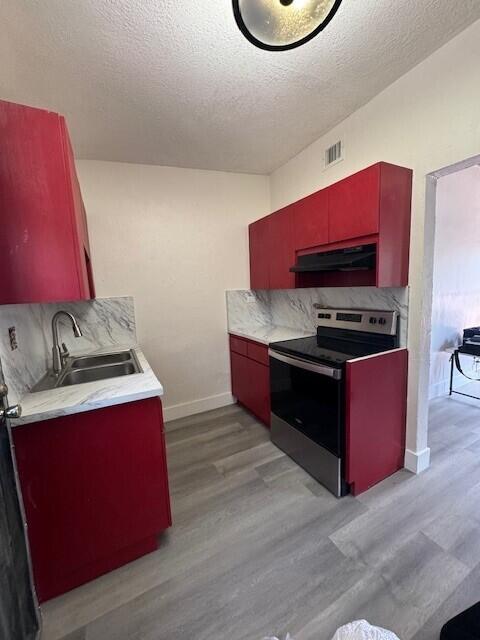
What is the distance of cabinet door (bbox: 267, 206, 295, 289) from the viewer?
2.40 meters

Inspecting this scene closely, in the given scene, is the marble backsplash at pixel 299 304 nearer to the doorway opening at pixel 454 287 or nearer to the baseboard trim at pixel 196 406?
the baseboard trim at pixel 196 406

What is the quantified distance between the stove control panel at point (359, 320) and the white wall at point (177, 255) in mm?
1095

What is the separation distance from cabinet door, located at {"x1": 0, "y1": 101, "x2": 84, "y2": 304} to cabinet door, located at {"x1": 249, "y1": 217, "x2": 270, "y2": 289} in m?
1.93

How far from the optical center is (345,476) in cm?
175

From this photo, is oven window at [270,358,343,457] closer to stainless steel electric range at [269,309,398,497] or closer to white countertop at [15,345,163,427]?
stainless steel electric range at [269,309,398,497]

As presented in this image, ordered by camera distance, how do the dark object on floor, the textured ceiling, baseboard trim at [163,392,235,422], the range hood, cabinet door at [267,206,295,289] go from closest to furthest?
1. the dark object on floor
2. the textured ceiling
3. the range hood
4. cabinet door at [267,206,295,289]
5. baseboard trim at [163,392,235,422]

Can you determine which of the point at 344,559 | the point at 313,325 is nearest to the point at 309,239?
the point at 313,325

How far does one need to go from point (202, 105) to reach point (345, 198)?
1.17m

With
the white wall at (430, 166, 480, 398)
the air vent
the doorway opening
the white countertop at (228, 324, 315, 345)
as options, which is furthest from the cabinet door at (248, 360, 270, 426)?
the white wall at (430, 166, 480, 398)

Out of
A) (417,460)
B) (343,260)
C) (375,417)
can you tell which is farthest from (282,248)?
(417,460)

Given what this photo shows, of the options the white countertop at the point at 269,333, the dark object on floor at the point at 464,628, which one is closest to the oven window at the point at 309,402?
the white countertop at the point at 269,333

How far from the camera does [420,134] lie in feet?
5.55

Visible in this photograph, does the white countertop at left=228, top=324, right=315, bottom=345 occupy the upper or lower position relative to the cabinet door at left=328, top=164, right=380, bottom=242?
lower

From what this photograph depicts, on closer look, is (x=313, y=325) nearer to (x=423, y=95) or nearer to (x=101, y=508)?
(x=423, y=95)
